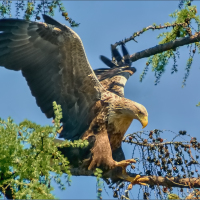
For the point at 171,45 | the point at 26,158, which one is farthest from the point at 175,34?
the point at 26,158

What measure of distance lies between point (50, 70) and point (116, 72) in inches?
63.4

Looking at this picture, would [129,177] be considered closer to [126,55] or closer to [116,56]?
[126,55]

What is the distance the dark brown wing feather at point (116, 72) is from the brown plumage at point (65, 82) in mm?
601

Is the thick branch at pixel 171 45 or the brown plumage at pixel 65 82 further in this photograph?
the thick branch at pixel 171 45

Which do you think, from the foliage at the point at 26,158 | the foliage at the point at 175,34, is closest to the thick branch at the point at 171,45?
the foliage at the point at 175,34

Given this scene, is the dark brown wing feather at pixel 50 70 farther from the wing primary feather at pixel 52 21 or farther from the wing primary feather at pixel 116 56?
the wing primary feather at pixel 116 56

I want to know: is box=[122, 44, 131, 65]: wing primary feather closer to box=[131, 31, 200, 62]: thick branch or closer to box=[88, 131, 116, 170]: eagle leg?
box=[131, 31, 200, 62]: thick branch

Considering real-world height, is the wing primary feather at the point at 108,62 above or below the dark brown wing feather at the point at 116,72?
above

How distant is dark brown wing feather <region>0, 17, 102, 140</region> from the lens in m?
5.94

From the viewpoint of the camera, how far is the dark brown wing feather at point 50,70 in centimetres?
594

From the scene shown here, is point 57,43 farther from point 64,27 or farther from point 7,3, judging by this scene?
point 7,3

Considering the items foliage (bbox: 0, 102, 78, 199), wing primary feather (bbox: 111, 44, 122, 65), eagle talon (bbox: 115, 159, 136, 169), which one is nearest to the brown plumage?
eagle talon (bbox: 115, 159, 136, 169)

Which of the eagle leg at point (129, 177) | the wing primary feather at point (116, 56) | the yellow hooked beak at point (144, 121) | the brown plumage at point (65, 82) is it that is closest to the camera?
the eagle leg at point (129, 177)

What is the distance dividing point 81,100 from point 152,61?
136 cm
